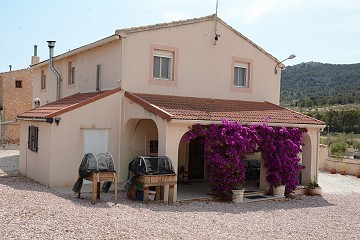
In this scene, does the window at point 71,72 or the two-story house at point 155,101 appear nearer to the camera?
the two-story house at point 155,101

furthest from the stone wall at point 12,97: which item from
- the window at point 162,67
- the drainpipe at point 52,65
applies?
the window at point 162,67

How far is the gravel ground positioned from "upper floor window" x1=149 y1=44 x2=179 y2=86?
17.9 feet

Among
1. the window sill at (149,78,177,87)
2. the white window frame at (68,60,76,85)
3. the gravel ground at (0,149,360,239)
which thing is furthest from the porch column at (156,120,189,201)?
the white window frame at (68,60,76,85)

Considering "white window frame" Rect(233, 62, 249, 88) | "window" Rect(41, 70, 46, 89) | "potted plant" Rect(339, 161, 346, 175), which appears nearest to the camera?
"white window frame" Rect(233, 62, 249, 88)

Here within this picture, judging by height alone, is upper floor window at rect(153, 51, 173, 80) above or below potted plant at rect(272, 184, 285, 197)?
above

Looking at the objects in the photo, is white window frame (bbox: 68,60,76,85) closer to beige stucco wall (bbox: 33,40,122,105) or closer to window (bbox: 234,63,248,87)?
beige stucco wall (bbox: 33,40,122,105)

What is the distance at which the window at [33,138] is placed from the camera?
56.1 feet

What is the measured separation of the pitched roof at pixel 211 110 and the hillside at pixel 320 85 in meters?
53.7

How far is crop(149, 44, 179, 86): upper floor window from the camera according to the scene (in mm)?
17422

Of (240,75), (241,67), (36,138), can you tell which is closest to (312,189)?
(240,75)

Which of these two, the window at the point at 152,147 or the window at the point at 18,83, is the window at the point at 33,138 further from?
the window at the point at 18,83

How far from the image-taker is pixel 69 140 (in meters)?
15.8

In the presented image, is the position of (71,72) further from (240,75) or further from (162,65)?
(240,75)

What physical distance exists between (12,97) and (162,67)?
69.8 feet
